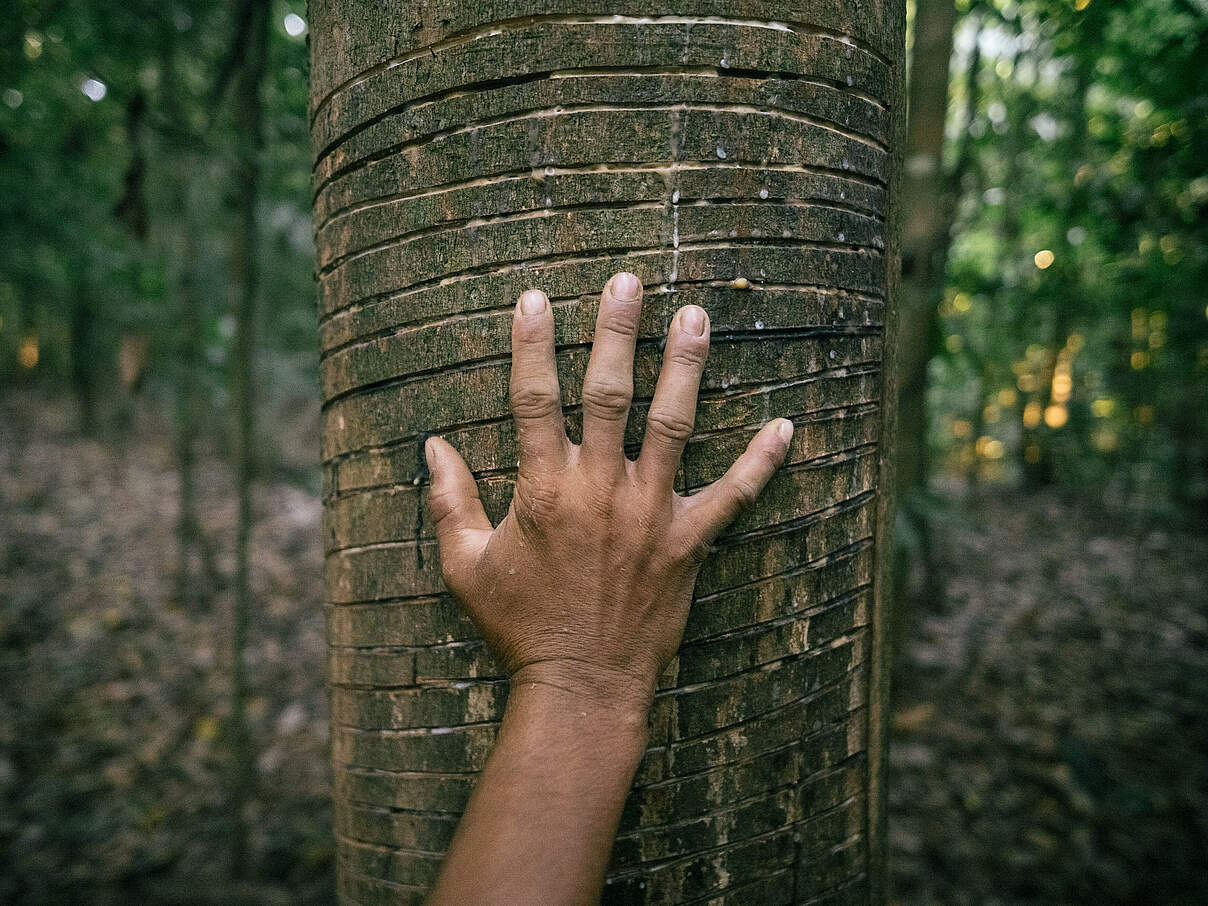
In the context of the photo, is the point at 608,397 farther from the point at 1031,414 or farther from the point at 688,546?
the point at 1031,414

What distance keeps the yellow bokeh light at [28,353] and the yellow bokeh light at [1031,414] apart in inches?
858

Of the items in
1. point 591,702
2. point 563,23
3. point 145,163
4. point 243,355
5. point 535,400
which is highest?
point 145,163

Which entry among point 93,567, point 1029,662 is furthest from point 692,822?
point 93,567

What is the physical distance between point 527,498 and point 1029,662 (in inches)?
217

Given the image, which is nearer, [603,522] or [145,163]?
[603,522]

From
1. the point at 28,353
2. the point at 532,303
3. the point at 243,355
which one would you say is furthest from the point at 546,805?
the point at 28,353

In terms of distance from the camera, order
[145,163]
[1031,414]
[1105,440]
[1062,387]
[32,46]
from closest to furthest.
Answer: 1. [145,163]
2. [32,46]
3. [1062,387]
4. [1031,414]
5. [1105,440]

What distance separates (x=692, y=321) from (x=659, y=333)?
4 centimetres

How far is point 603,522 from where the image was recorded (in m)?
0.86

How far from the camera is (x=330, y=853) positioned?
3.60 meters

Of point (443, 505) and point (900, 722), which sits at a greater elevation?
point (443, 505)

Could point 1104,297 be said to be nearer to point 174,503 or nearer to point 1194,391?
point 1194,391

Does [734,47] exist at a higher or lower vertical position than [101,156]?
lower

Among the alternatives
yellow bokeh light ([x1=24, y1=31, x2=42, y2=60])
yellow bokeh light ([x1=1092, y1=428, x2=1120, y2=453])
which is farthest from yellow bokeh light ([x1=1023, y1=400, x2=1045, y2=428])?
yellow bokeh light ([x1=24, y1=31, x2=42, y2=60])
